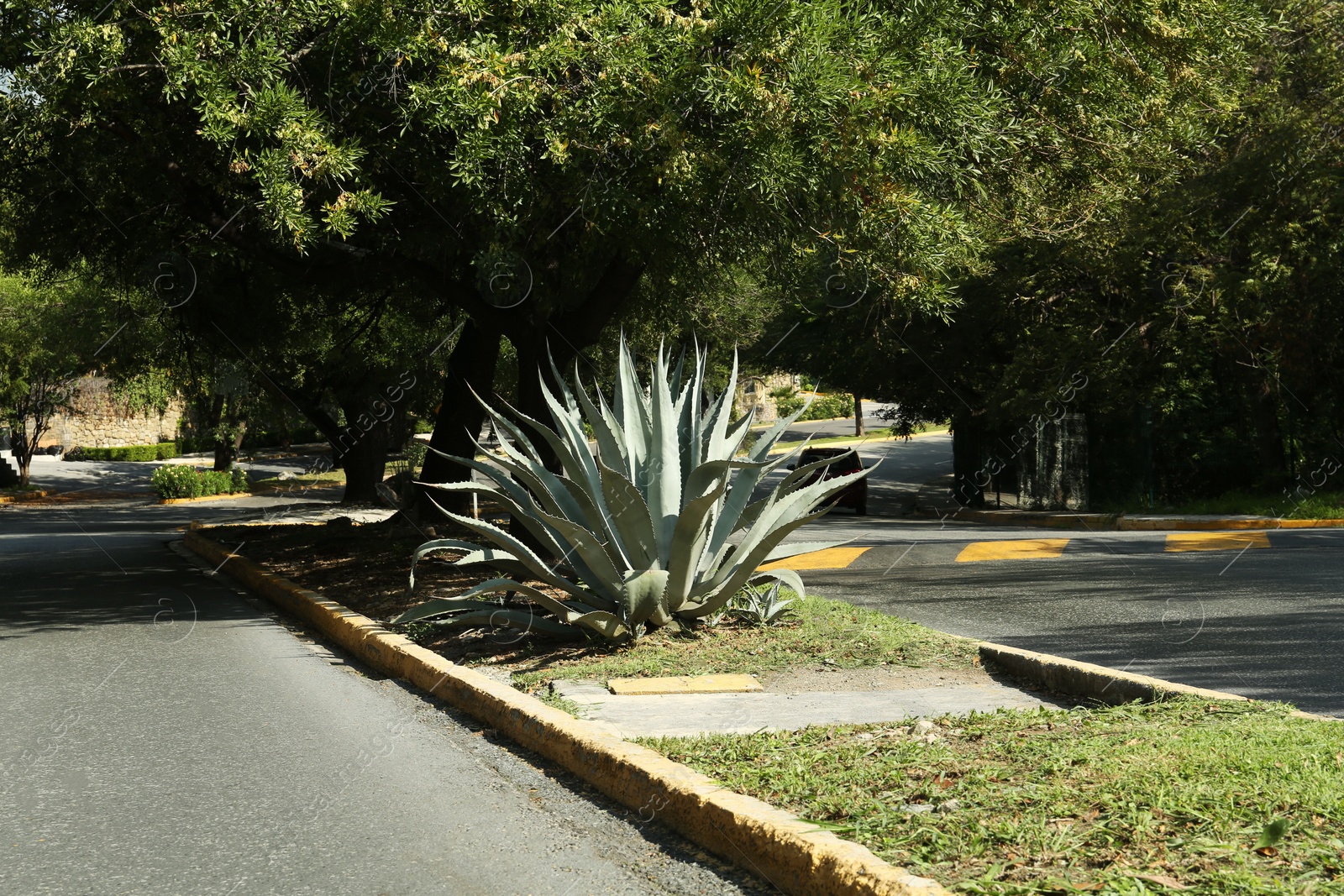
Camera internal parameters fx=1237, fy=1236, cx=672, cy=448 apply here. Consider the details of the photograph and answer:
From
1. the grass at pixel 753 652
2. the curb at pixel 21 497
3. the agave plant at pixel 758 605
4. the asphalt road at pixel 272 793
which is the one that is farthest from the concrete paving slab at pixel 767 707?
the curb at pixel 21 497

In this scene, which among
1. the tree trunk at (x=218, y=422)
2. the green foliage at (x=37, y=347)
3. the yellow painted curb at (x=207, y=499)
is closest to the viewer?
the green foliage at (x=37, y=347)

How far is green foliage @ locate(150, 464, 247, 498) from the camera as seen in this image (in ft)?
108

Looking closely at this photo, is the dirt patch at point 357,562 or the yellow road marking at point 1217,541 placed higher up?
the dirt patch at point 357,562

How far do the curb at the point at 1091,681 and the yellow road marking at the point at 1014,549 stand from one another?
641 centimetres

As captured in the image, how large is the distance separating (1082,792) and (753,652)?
11.4 ft

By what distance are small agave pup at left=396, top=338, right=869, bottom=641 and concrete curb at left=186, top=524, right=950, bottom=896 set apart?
2.06ft

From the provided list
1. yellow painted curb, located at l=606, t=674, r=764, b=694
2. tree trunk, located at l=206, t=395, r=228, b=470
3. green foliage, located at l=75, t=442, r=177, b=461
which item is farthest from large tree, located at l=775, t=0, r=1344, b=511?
green foliage, located at l=75, t=442, r=177, b=461

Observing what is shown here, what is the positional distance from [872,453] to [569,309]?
108 ft

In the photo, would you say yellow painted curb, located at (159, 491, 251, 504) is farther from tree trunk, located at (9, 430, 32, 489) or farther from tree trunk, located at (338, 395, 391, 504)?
tree trunk, located at (338, 395, 391, 504)

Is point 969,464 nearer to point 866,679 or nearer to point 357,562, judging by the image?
point 357,562

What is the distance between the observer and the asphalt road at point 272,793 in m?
4.11

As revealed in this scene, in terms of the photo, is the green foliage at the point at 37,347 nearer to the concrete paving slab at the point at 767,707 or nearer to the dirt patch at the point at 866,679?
the dirt patch at the point at 866,679

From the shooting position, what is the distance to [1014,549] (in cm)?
1395

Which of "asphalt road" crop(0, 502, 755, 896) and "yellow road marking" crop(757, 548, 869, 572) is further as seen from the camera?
"yellow road marking" crop(757, 548, 869, 572)
